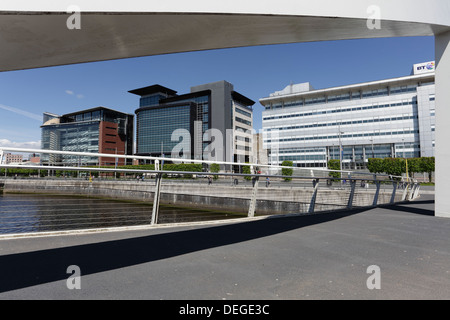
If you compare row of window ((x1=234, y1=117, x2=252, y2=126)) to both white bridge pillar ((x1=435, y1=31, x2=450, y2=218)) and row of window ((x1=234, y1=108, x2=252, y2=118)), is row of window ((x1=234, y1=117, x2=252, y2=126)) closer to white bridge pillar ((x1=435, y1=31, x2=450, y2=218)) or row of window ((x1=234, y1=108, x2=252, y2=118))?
row of window ((x1=234, y1=108, x2=252, y2=118))

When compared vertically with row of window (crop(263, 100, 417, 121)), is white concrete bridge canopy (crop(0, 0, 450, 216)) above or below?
below

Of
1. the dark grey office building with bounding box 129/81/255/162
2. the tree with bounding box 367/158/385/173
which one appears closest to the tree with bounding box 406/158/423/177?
the tree with bounding box 367/158/385/173

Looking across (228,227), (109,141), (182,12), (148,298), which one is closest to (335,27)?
(182,12)

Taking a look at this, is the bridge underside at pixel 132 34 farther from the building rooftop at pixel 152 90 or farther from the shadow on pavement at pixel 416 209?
the building rooftop at pixel 152 90

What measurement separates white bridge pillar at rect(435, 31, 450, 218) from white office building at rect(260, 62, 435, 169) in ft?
189

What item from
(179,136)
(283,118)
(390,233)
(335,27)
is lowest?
(390,233)

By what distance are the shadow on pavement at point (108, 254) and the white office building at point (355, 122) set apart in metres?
62.0

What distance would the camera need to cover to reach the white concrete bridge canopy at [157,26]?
2186mm

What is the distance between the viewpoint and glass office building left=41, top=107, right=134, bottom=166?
98.0 meters

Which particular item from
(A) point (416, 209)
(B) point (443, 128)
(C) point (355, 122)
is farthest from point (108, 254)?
(C) point (355, 122)

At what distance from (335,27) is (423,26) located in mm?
3308

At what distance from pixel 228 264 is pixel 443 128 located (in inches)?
253
